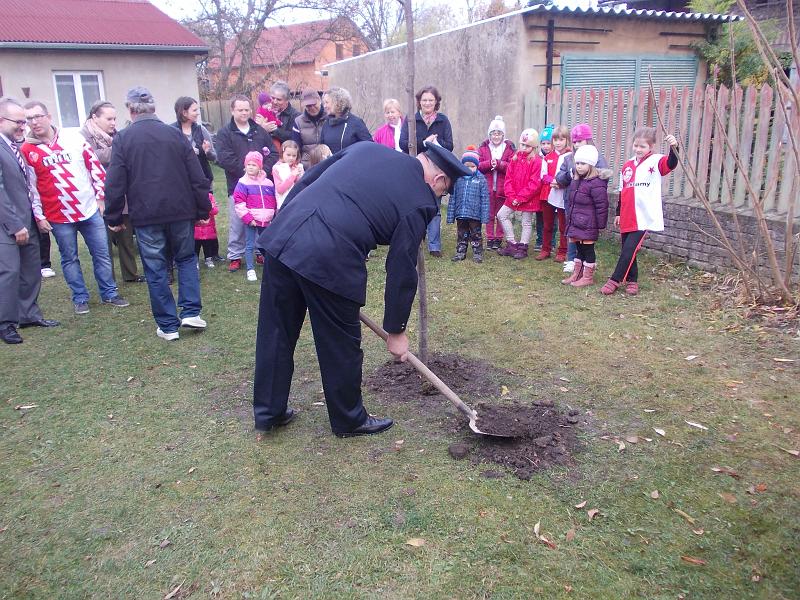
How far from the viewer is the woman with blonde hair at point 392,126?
7.93 meters

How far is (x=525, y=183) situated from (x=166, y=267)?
173 inches

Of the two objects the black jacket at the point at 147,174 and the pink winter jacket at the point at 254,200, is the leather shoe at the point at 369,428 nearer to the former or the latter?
the black jacket at the point at 147,174

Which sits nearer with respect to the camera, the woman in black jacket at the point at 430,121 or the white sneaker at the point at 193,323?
the white sneaker at the point at 193,323

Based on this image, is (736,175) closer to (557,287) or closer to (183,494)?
(557,287)

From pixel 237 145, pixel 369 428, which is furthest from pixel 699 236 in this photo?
pixel 237 145

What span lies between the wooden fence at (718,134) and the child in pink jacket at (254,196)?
426 centimetres

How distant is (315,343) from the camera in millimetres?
3734

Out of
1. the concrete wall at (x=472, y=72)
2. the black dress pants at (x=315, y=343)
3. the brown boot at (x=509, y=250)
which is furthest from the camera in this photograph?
the concrete wall at (x=472, y=72)

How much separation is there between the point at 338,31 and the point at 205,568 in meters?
27.5

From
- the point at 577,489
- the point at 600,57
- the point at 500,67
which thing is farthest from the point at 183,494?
the point at 600,57

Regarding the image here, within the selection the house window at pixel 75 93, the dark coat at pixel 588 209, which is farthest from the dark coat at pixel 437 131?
the house window at pixel 75 93

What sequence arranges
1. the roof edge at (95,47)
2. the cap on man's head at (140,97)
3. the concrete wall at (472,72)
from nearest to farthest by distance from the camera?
the cap on man's head at (140,97), the concrete wall at (472,72), the roof edge at (95,47)

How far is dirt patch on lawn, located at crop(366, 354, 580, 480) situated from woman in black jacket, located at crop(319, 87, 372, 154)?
3.40m

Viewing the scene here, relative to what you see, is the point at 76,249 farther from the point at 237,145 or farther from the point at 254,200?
the point at 237,145
